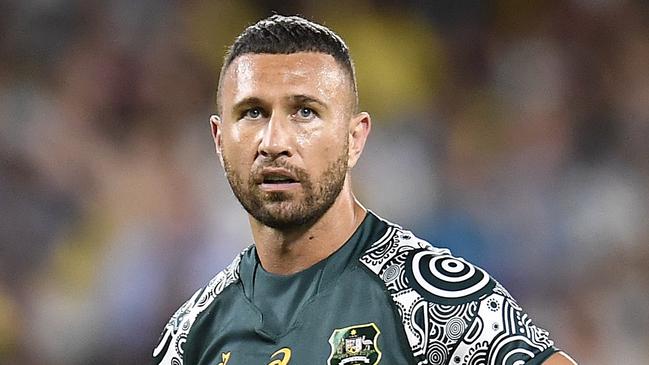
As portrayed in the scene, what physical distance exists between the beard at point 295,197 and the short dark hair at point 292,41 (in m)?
0.20

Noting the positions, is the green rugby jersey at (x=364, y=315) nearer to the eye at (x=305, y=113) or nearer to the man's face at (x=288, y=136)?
the man's face at (x=288, y=136)

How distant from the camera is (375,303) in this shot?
2420 millimetres

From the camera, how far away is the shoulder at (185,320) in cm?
279

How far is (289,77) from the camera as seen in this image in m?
2.51

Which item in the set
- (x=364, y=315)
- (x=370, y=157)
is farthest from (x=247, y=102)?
(x=370, y=157)

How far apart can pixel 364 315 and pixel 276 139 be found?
0.45 m

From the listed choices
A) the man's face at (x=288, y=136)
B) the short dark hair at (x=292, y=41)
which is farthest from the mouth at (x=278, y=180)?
the short dark hair at (x=292, y=41)

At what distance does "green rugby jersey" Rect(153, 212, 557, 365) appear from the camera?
2240 millimetres

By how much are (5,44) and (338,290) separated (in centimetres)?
320

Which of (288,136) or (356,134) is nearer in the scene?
(288,136)

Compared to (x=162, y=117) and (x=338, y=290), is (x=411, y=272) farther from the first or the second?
(x=162, y=117)

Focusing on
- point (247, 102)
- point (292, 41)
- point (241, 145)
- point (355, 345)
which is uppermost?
point (292, 41)

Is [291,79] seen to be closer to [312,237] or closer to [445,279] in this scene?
[312,237]

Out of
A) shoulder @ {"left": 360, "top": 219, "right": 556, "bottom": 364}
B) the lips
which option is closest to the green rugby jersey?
shoulder @ {"left": 360, "top": 219, "right": 556, "bottom": 364}
